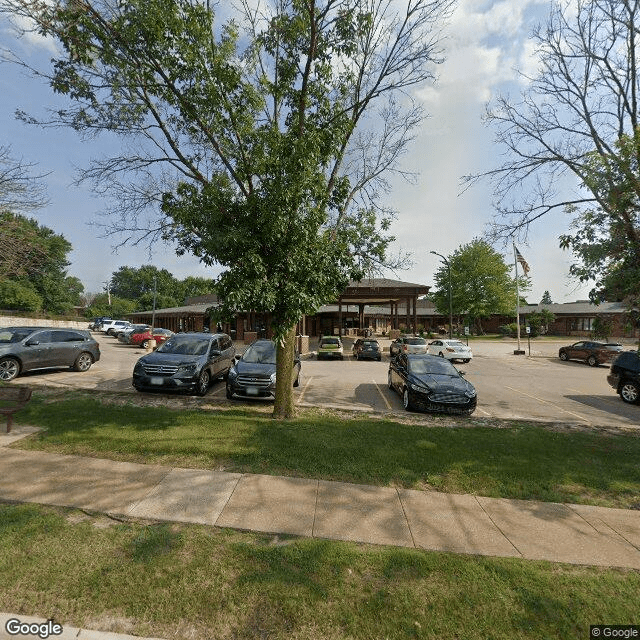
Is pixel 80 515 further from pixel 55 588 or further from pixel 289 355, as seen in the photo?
pixel 289 355

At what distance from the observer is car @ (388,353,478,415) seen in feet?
28.0

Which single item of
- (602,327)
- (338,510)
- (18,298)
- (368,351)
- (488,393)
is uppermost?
(18,298)

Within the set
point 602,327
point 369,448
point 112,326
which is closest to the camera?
point 369,448

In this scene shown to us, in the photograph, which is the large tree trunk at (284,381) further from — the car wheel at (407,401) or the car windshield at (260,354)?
the car wheel at (407,401)

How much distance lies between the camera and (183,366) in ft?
30.6

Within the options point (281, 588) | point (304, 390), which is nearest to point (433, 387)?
point (304, 390)

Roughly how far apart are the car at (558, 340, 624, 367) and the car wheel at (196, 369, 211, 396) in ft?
80.6

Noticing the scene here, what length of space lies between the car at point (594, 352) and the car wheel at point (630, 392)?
1298 cm

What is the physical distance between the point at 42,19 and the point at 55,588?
27.2ft

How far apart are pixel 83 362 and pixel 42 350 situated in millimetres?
1757

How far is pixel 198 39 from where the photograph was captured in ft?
20.1

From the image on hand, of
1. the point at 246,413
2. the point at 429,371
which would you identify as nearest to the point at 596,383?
the point at 429,371

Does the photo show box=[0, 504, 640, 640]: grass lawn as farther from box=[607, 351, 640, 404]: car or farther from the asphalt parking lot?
box=[607, 351, 640, 404]: car

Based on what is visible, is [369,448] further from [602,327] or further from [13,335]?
[13,335]
